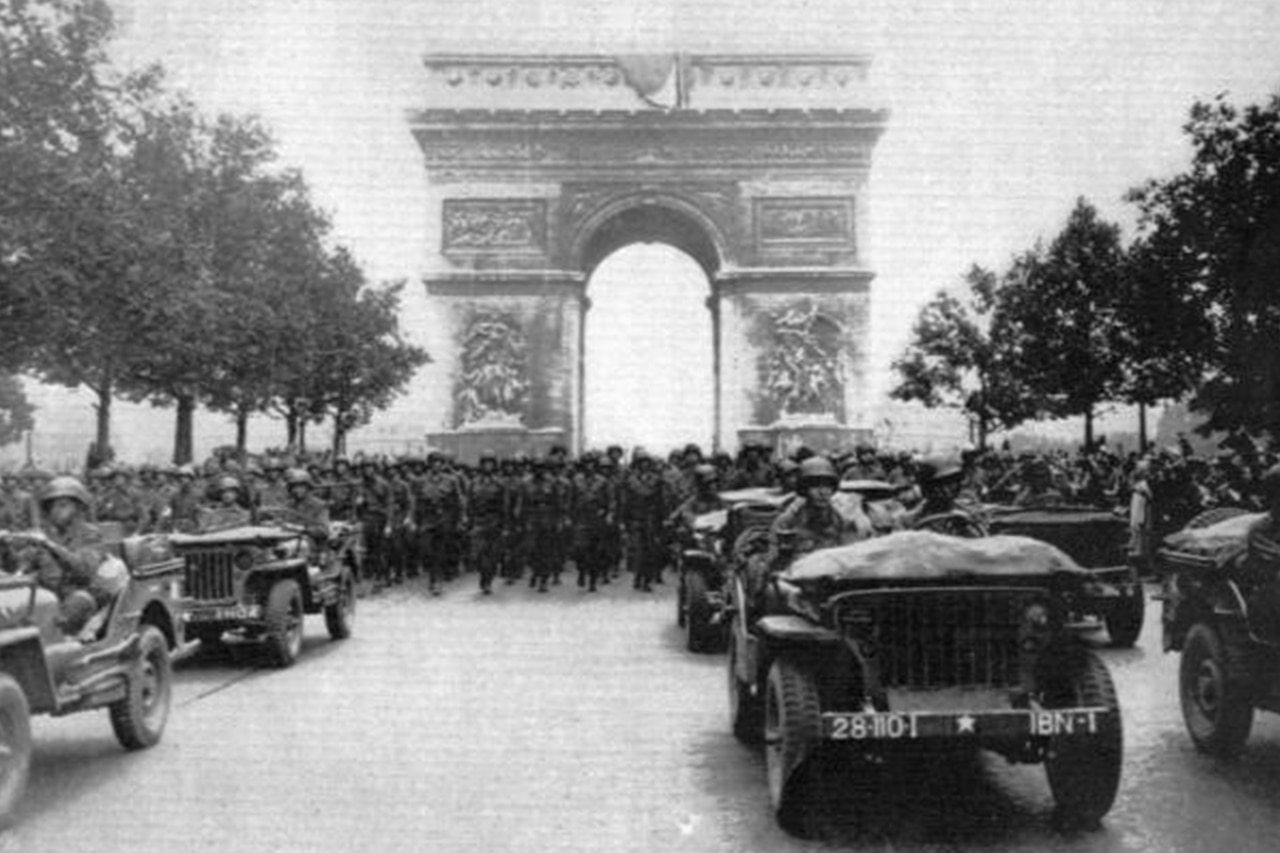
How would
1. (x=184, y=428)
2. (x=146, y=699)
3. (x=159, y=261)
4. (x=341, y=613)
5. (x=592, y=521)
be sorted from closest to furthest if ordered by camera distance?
(x=146, y=699) < (x=341, y=613) < (x=592, y=521) < (x=159, y=261) < (x=184, y=428)

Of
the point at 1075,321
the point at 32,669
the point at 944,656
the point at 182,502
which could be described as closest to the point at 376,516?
the point at 182,502

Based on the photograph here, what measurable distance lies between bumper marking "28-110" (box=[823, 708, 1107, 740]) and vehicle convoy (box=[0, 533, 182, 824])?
12.2 ft

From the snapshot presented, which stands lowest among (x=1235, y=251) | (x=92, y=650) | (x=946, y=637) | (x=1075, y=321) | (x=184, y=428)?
(x=92, y=650)

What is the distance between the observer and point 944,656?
20.6ft

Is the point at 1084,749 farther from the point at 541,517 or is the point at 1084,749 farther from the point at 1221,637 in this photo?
the point at 541,517

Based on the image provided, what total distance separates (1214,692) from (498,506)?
12.0m

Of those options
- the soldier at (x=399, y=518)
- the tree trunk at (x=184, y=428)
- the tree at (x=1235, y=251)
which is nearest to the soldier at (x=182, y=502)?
the soldier at (x=399, y=518)

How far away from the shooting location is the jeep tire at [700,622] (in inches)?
475

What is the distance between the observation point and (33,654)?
6852 mm

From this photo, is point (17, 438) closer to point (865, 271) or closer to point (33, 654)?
point (865, 271)

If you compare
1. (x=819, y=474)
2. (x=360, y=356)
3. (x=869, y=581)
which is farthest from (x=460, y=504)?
(x=360, y=356)

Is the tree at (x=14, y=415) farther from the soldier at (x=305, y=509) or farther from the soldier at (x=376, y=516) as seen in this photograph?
the soldier at (x=305, y=509)

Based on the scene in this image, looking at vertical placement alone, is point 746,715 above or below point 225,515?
below

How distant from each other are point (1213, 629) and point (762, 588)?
2.55 meters
